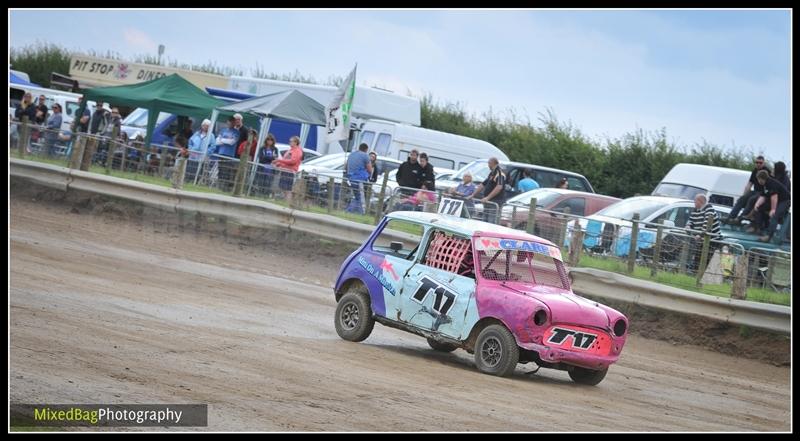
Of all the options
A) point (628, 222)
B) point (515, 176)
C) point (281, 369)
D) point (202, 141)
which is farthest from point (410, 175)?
point (281, 369)

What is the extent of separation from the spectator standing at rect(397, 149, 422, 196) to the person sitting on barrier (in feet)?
4.57

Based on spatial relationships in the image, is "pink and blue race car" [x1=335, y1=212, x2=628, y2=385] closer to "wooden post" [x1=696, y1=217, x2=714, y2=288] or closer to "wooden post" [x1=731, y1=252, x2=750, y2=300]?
"wooden post" [x1=731, y1=252, x2=750, y2=300]

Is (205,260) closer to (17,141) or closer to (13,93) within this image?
(17,141)

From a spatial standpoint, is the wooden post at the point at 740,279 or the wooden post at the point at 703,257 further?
the wooden post at the point at 703,257

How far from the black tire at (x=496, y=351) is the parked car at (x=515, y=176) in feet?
46.3

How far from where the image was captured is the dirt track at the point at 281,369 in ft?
28.6

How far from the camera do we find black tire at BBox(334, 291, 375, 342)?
13.5 metres

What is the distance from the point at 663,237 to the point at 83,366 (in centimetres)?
1081

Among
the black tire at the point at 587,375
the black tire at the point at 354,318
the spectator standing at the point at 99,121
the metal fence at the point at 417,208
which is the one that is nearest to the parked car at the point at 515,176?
the metal fence at the point at 417,208

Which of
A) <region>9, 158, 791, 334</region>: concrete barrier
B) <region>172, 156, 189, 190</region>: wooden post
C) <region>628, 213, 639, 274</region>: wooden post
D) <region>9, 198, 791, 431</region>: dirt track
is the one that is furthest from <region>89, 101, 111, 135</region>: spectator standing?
<region>628, 213, 639, 274</region>: wooden post

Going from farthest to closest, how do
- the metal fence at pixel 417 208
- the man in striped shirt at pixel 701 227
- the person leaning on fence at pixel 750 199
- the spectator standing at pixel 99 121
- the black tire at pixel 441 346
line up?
the spectator standing at pixel 99 121 → the person leaning on fence at pixel 750 199 → the man in striped shirt at pixel 701 227 → the metal fence at pixel 417 208 → the black tire at pixel 441 346

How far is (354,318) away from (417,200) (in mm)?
8170

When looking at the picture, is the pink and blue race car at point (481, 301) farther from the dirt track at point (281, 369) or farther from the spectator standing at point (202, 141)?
the spectator standing at point (202, 141)

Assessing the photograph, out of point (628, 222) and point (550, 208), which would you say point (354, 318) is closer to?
point (628, 222)
